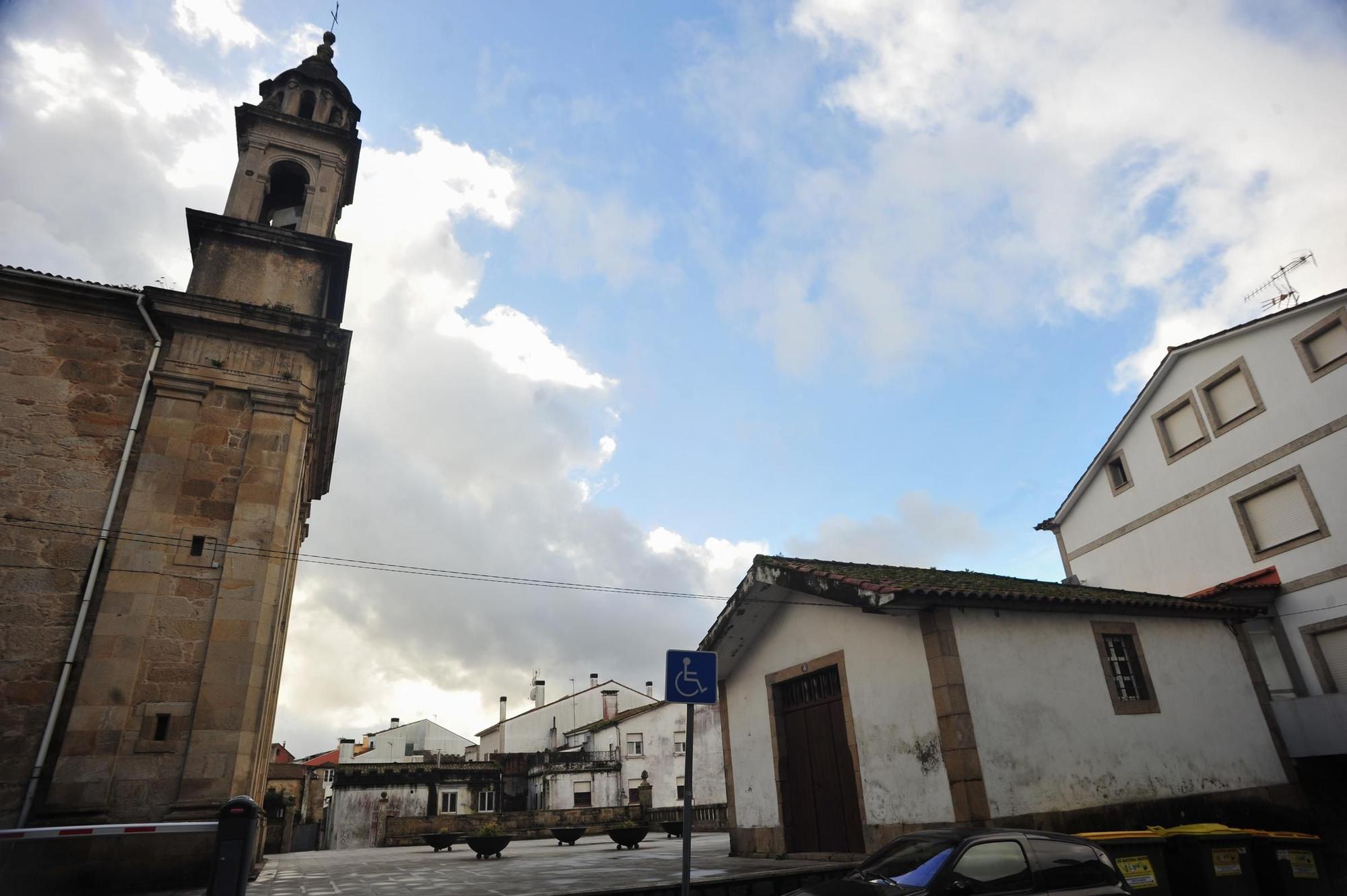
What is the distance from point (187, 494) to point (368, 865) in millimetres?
10553

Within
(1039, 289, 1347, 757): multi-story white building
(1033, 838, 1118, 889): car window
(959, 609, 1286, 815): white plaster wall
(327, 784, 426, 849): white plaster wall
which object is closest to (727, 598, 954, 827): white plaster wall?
(959, 609, 1286, 815): white plaster wall

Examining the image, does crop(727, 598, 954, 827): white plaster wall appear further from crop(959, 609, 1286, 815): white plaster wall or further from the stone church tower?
the stone church tower

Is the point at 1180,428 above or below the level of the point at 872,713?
above

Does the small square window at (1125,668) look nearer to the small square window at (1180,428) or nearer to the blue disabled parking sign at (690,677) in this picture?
the blue disabled parking sign at (690,677)

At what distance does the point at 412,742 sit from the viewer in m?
59.7

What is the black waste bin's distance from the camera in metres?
6.54

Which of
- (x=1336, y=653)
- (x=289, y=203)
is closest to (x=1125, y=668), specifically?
(x=1336, y=653)

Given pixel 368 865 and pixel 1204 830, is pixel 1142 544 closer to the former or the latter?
pixel 1204 830

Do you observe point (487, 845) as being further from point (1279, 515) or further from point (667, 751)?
point (667, 751)

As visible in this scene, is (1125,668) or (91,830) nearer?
(91,830)

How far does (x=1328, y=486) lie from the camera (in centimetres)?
1591

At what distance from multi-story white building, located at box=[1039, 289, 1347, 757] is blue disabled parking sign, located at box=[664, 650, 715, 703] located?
533 inches

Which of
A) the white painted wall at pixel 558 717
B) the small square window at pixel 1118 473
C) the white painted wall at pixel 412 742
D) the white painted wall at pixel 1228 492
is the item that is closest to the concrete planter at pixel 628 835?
the white painted wall at pixel 1228 492

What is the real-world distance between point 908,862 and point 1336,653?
50.3ft
